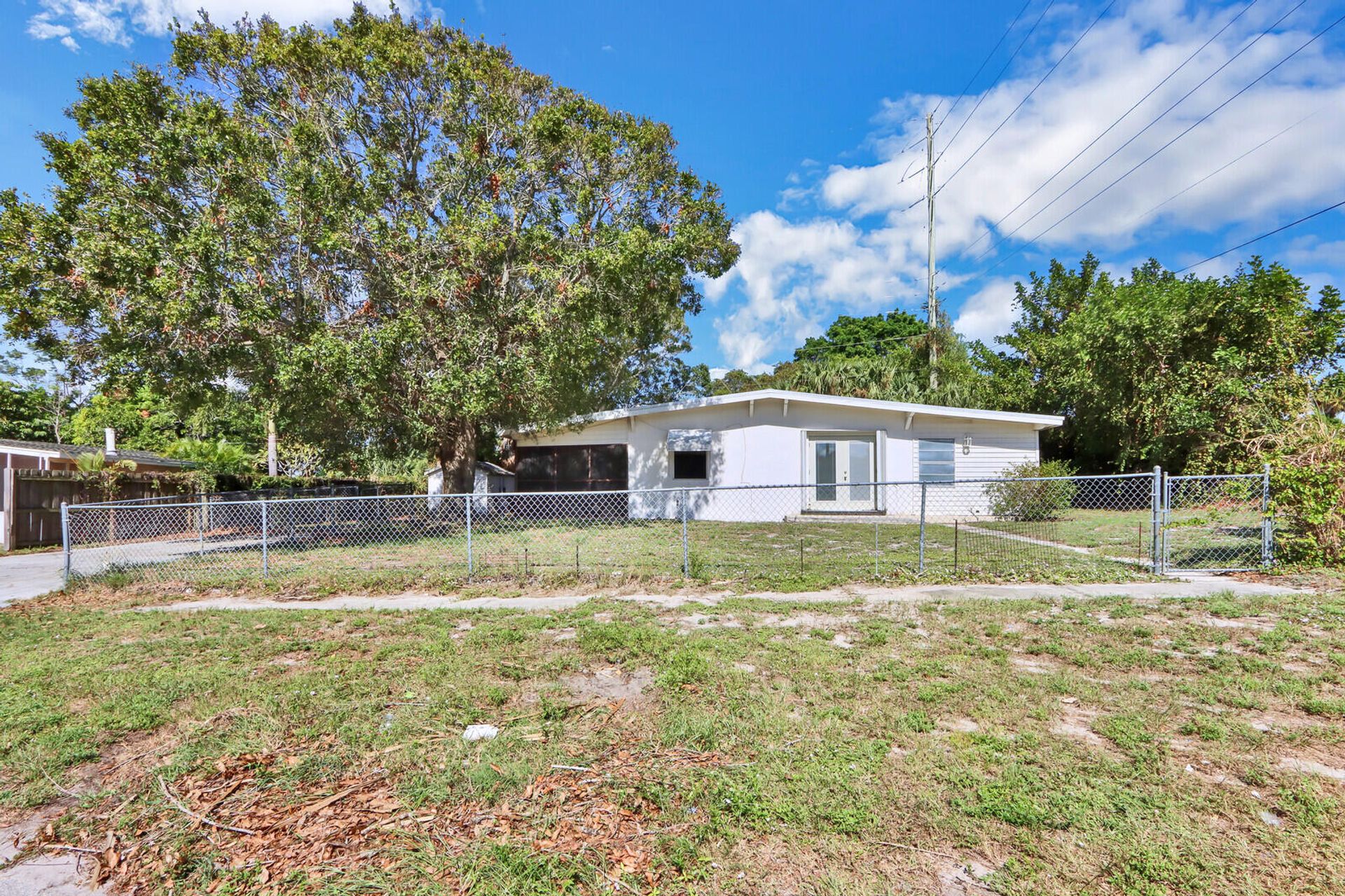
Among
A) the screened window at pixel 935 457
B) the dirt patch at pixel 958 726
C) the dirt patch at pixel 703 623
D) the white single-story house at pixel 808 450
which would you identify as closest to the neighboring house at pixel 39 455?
the white single-story house at pixel 808 450

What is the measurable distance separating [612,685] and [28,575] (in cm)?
1135

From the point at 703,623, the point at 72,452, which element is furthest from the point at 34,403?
the point at 703,623

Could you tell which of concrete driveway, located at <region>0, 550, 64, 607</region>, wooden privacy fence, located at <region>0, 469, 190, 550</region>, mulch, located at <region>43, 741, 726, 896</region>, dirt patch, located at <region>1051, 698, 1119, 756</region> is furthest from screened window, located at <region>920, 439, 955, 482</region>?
wooden privacy fence, located at <region>0, 469, 190, 550</region>

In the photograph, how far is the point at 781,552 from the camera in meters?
9.40

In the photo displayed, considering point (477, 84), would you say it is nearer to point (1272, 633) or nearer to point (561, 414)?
point (561, 414)

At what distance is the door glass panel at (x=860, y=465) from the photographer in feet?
51.3

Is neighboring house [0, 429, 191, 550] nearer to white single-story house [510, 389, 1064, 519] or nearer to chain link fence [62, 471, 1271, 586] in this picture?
chain link fence [62, 471, 1271, 586]

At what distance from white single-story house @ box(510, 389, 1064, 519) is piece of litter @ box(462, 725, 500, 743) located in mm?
12046

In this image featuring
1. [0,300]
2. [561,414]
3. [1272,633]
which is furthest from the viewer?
[561,414]

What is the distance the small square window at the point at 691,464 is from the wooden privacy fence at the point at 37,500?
540 inches

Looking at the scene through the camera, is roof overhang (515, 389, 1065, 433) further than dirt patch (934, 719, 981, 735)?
Yes

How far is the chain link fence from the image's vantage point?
7.54m

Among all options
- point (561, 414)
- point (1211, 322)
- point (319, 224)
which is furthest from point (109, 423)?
point (1211, 322)

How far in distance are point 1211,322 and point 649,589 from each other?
17482 mm
